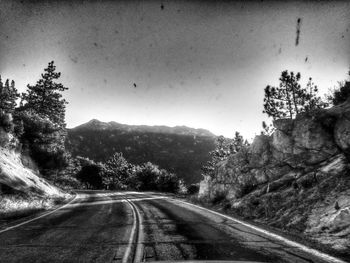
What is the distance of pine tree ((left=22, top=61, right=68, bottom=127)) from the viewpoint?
44094mm

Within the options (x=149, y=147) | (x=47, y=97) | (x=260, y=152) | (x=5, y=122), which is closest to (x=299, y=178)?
(x=260, y=152)

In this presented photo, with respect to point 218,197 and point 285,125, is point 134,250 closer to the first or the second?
point 218,197

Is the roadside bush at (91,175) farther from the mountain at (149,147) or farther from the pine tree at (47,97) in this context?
the mountain at (149,147)

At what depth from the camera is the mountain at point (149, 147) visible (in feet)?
439

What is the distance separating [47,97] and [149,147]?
120 meters

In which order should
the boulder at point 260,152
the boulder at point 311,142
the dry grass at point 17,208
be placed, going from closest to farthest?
the dry grass at point 17,208 → the boulder at point 311,142 → the boulder at point 260,152

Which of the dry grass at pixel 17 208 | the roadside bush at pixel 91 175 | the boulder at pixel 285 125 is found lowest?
the dry grass at pixel 17 208

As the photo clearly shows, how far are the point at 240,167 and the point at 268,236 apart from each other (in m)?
11.1

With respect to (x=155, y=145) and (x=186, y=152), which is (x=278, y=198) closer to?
(x=186, y=152)

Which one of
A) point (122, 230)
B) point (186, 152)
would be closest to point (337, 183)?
point (122, 230)

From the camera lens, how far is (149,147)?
164m

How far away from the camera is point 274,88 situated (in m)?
26.7

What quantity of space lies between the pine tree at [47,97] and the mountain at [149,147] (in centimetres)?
8063

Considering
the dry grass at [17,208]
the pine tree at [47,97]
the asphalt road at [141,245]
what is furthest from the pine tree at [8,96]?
the asphalt road at [141,245]
